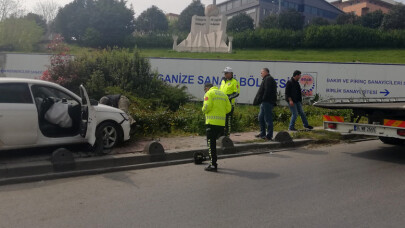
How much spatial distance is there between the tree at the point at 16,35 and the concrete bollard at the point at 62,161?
39.2 m

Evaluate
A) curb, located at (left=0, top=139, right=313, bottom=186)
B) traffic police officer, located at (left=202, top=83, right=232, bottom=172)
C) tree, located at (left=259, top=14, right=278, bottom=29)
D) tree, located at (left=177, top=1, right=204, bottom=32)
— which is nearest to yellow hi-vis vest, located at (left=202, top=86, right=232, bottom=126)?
traffic police officer, located at (left=202, top=83, right=232, bottom=172)

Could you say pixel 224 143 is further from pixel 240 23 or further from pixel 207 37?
pixel 240 23

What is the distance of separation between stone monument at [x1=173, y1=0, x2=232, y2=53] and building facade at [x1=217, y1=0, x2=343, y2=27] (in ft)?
115

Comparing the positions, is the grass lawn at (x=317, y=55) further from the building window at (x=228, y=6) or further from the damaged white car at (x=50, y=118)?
the building window at (x=228, y=6)

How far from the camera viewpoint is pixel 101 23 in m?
55.8

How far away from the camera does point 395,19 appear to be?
164 feet

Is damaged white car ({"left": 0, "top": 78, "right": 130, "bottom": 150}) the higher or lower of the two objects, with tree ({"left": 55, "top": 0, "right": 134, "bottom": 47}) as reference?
lower

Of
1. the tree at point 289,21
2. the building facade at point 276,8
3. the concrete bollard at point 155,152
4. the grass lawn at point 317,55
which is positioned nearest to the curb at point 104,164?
the concrete bollard at point 155,152

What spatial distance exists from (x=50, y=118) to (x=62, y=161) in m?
1.01

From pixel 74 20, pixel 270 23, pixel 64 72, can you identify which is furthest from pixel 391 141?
pixel 74 20

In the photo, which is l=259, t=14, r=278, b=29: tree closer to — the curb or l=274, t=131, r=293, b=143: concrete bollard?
l=274, t=131, r=293, b=143: concrete bollard

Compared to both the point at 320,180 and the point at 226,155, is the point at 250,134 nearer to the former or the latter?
the point at 226,155

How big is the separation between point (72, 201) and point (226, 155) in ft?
12.7

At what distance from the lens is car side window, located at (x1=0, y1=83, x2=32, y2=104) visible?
270 inches
